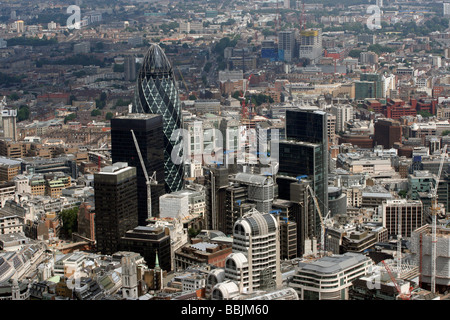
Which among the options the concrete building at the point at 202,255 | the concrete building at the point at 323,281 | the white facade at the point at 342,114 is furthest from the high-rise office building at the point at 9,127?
the concrete building at the point at 323,281

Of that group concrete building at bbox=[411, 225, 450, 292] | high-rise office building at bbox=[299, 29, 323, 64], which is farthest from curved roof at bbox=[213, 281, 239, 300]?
high-rise office building at bbox=[299, 29, 323, 64]

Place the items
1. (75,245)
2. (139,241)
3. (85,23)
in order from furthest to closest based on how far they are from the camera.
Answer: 1. (85,23)
2. (75,245)
3. (139,241)

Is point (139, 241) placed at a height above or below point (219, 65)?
below

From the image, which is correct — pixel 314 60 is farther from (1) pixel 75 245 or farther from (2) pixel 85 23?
(1) pixel 75 245

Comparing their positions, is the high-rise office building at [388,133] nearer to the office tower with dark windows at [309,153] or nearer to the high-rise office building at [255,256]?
the office tower with dark windows at [309,153]

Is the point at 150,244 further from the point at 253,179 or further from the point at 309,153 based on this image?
the point at 309,153

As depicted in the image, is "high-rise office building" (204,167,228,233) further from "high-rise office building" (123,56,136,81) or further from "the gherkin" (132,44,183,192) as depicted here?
"high-rise office building" (123,56,136,81)
